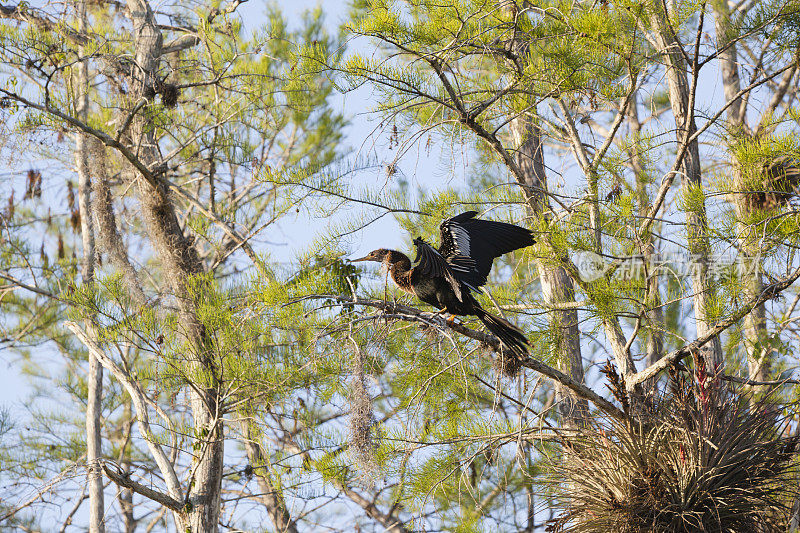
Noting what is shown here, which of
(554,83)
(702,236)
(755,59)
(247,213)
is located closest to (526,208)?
(554,83)

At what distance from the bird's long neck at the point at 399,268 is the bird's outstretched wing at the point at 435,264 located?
165 mm

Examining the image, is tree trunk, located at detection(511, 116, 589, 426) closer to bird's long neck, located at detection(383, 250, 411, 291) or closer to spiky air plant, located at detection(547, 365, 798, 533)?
spiky air plant, located at detection(547, 365, 798, 533)

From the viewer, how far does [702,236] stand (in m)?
3.18

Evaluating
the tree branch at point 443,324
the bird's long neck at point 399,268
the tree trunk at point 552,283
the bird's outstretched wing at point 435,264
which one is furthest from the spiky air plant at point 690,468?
the bird's long neck at point 399,268

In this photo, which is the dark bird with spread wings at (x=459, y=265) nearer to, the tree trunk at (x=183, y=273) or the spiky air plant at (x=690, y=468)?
the spiky air plant at (x=690, y=468)

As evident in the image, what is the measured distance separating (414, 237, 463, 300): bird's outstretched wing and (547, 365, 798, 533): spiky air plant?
2.27 ft

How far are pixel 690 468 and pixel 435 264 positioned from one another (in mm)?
1075

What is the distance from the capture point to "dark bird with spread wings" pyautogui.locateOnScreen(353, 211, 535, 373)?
112 inches

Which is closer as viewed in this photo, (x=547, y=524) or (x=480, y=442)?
(x=547, y=524)

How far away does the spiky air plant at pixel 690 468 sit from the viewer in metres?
2.68

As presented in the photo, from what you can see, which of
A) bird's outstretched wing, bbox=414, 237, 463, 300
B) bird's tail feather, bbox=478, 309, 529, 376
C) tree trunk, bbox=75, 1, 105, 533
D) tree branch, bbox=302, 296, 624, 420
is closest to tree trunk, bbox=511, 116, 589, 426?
tree branch, bbox=302, 296, 624, 420

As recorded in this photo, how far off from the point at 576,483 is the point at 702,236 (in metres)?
1.08

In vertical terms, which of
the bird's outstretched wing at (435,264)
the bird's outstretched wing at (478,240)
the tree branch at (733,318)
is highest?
the bird's outstretched wing at (478,240)

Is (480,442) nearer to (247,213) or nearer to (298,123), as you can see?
(247,213)
